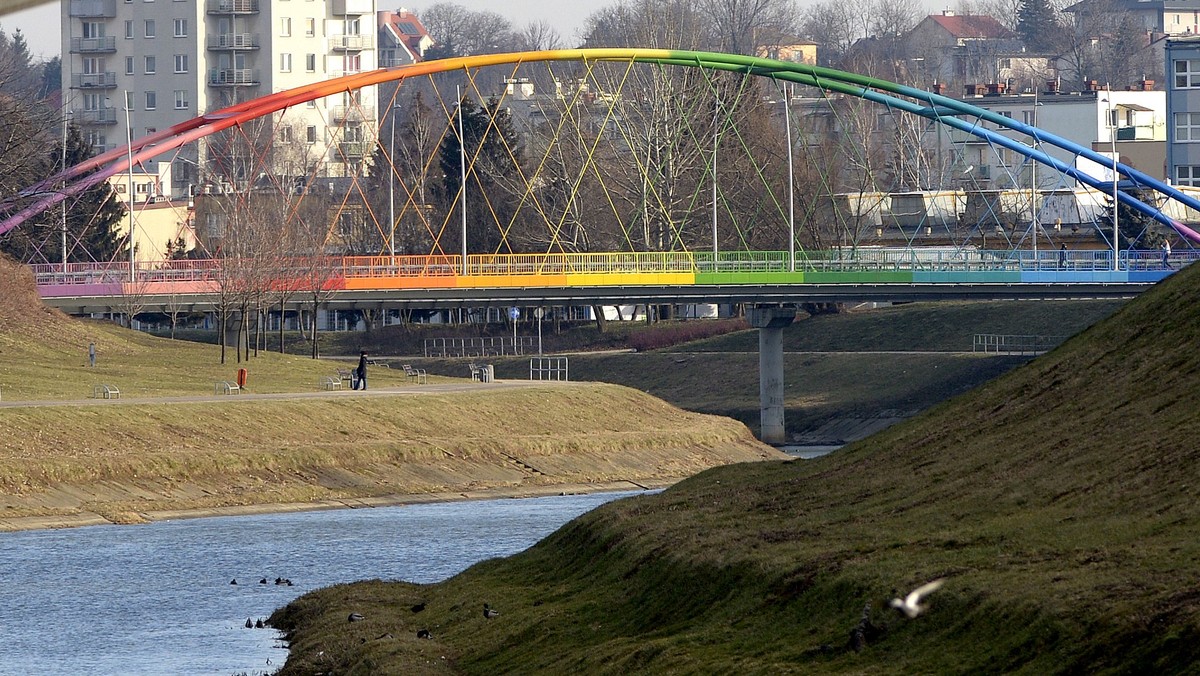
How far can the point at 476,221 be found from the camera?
14888 cm

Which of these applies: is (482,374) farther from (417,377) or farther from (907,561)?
(907,561)

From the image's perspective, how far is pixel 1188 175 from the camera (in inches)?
6575

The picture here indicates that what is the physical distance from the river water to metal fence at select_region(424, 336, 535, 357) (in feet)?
227

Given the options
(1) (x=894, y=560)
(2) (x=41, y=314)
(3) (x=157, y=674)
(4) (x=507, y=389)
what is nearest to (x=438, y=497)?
(4) (x=507, y=389)

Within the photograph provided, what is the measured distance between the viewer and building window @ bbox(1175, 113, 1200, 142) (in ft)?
539

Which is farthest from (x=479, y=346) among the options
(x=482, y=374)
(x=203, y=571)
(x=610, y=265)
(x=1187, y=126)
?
(x=203, y=571)

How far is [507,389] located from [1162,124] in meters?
113

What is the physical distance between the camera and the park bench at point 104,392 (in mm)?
77062

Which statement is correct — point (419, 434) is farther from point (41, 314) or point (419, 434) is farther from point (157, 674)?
point (157, 674)

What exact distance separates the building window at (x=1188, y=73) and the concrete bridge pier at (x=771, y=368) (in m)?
64.0

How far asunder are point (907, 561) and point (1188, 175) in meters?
145

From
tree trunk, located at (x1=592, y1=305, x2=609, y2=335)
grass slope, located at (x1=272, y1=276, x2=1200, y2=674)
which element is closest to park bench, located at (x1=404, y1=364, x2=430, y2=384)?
tree trunk, located at (x1=592, y1=305, x2=609, y2=335)

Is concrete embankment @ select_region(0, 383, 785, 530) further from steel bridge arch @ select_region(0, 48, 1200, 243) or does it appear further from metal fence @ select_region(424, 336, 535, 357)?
metal fence @ select_region(424, 336, 535, 357)

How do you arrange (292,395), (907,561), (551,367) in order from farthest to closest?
(551,367) < (292,395) < (907,561)
